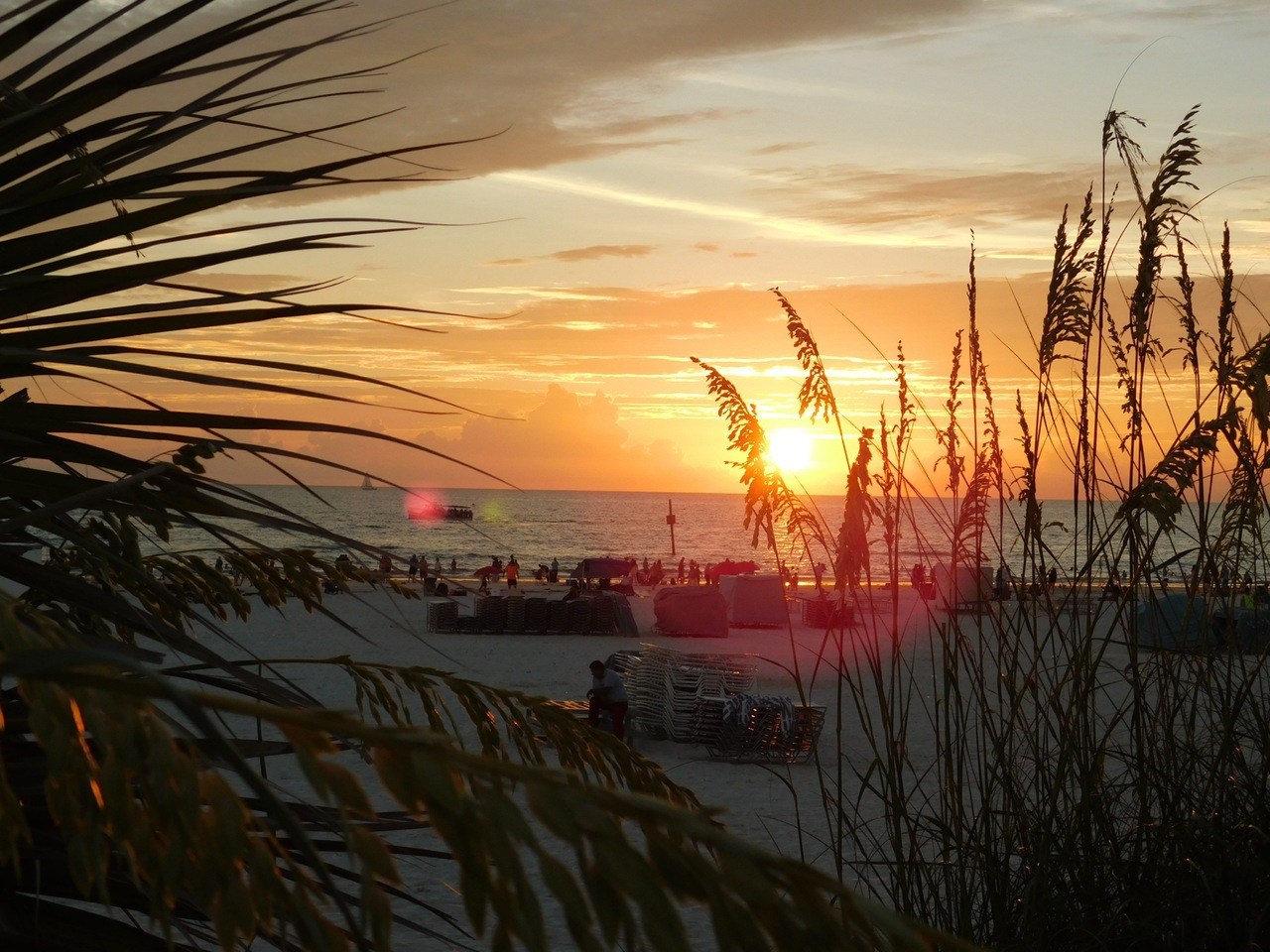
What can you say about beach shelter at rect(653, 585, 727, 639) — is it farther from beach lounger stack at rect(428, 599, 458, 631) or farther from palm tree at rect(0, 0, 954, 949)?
palm tree at rect(0, 0, 954, 949)

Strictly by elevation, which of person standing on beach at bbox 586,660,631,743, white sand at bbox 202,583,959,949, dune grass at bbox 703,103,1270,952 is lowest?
white sand at bbox 202,583,959,949

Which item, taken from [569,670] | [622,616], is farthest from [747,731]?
[622,616]

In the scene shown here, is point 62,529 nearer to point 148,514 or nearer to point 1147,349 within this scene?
point 148,514

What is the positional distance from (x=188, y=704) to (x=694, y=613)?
28.1 meters

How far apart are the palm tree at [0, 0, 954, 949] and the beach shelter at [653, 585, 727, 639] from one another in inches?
1008

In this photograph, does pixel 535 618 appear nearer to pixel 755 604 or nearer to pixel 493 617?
pixel 493 617

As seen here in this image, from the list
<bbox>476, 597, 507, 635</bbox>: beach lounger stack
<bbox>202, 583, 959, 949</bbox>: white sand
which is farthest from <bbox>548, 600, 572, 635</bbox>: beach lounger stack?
<bbox>476, 597, 507, 635</bbox>: beach lounger stack

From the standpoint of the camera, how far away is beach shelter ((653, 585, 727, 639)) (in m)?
28.6

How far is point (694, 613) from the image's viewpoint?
28594mm

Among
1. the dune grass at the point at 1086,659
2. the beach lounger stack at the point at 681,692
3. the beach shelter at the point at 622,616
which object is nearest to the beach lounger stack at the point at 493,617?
the beach shelter at the point at 622,616

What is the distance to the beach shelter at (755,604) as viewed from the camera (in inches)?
1235

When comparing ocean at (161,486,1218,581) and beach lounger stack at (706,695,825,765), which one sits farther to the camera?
ocean at (161,486,1218,581)

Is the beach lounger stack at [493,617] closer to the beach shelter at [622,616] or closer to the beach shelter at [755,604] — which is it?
the beach shelter at [622,616]

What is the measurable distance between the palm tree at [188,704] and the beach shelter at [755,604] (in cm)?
2864
